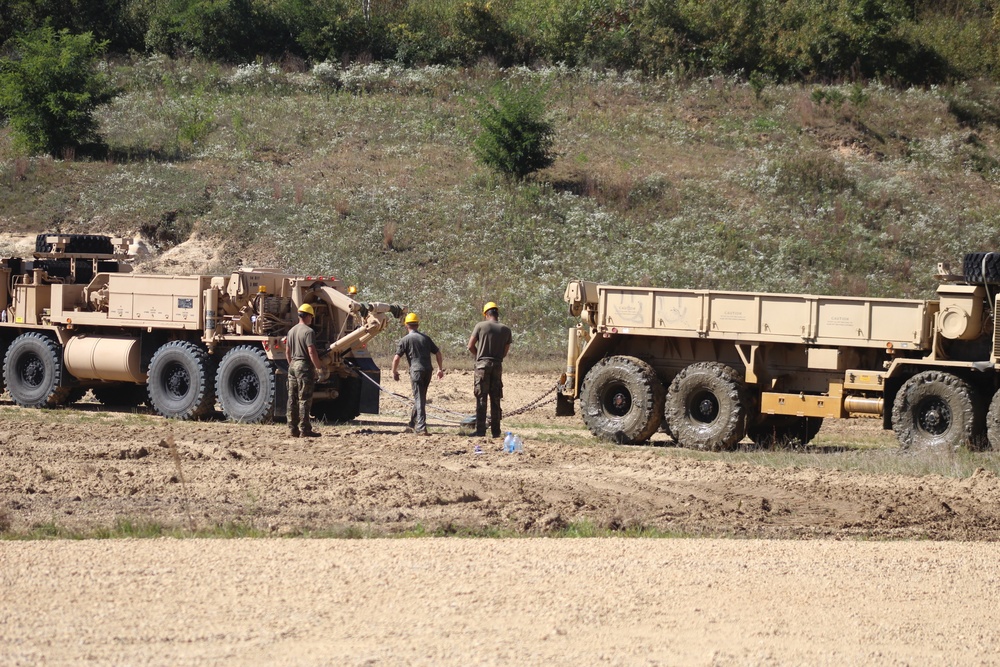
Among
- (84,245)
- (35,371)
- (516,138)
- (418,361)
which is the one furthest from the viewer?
(516,138)

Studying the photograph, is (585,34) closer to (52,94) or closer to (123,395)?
(52,94)

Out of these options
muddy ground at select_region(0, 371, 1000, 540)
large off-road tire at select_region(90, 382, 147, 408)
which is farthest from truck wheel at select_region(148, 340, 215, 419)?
large off-road tire at select_region(90, 382, 147, 408)

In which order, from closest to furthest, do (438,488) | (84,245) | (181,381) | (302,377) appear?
(438,488) < (302,377) < (181,381) < (84,245)

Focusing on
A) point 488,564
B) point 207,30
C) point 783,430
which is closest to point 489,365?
point 783,430

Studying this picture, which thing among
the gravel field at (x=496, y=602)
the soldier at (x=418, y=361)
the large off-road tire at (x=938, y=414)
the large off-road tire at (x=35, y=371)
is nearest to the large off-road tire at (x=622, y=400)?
the soldier at (x=418, y=361)

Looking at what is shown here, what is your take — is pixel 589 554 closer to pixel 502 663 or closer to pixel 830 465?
pixel 502 663

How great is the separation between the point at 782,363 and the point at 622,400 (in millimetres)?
2278

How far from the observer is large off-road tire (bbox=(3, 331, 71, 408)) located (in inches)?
827

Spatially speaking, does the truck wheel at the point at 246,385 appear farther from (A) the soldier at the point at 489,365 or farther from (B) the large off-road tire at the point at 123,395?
(B) the large off-road tire at the point at 123,395

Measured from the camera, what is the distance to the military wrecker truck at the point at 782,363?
15.6m

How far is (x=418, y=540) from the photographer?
10.1m

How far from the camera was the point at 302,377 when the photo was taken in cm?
1689

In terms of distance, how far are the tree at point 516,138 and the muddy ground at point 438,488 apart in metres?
21.7

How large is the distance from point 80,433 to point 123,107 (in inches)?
1156
